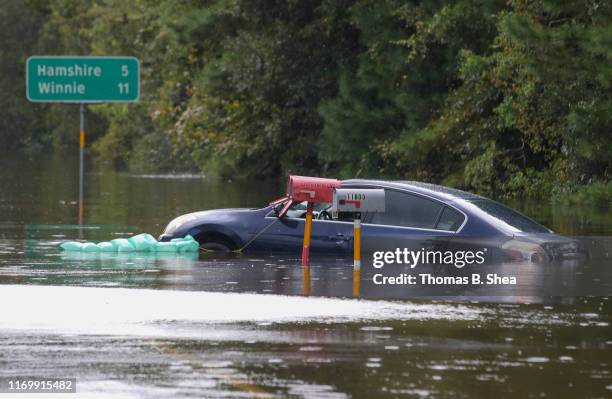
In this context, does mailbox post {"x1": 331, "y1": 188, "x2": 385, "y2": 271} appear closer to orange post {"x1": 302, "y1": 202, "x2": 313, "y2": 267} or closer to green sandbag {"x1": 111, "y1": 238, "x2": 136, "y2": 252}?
orange post {"x1": 302, "y1": 202, "x2": 313, "y2": 267}

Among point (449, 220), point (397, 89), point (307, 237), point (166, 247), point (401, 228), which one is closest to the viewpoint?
point (449, 220)

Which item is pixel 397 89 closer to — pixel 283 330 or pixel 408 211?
pixel 408 211

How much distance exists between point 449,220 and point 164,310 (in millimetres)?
5304

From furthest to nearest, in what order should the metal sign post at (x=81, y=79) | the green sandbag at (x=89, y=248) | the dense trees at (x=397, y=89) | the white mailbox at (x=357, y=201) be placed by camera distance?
the dense trees at (x=397, y=89)
the metal sign post at (x=81, y=79)
the green sandbag at (x=89, y=248)
the white mailbox at (x=357, y=201)

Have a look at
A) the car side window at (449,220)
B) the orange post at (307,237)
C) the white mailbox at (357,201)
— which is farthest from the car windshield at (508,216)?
the orange post at (307,237)

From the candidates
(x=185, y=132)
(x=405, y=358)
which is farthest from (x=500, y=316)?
(x=185, y=132)

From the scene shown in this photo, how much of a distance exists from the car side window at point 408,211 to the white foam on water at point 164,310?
12.4ft

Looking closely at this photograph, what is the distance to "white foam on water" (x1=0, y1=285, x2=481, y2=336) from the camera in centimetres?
1253

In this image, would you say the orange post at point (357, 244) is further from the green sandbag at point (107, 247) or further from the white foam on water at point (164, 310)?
the green sandbag at point (107, 247)

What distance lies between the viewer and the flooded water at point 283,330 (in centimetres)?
998

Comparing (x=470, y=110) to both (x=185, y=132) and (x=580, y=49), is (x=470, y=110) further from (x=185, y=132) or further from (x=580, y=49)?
(x=185, y=132)

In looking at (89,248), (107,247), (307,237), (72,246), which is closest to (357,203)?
(307,237)

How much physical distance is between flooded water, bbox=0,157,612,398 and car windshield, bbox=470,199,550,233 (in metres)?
0.73

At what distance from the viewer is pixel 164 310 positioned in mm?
13586
